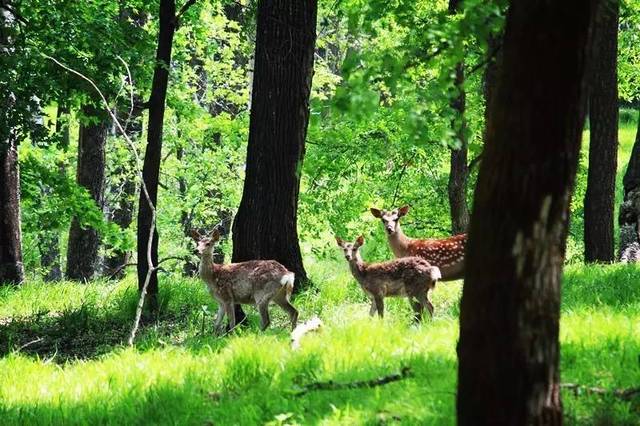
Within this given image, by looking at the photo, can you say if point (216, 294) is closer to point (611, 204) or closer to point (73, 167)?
point (611, 204)

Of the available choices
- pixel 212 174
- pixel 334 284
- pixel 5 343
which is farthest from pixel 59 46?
pixel 212 174

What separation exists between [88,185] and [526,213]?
16876 millimetres

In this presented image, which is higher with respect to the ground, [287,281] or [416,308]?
[287,281]

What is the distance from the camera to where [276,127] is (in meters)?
11.0

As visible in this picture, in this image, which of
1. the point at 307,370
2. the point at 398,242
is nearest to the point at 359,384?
the point at 307,370

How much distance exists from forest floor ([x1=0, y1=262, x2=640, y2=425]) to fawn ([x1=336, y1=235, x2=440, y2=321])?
0.23 meters

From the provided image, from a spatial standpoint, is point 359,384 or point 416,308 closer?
point 359,384

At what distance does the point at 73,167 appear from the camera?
104 feet

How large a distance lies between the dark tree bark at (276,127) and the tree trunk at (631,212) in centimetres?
521

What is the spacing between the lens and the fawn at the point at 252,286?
988cm

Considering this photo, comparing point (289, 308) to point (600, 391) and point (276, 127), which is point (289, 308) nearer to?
point (276, 127)

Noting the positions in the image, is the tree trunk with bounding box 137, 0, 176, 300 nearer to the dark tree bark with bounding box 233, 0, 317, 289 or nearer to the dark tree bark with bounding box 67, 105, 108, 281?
the dark tree bark with bounding box 233, 0, 317, 289

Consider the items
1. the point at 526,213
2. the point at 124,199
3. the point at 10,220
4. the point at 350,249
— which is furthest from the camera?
the point at 124,199

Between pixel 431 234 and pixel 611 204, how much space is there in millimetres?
8739
